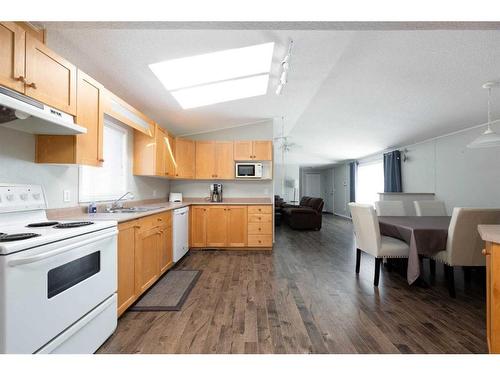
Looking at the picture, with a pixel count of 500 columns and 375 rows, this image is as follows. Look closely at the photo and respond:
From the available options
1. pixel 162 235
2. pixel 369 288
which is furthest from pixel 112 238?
pixel 369 288

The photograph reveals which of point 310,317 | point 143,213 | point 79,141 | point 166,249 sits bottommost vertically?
point 310,317

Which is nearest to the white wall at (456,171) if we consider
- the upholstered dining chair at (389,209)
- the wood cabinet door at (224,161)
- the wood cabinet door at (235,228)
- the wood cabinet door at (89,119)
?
the upholstered dining chair at (389,209)

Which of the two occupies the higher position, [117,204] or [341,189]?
[341,189]

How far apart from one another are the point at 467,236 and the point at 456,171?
9.86ft

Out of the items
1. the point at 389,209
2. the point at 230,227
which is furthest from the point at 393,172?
the point at 230,227

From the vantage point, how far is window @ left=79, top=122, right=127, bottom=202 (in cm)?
244

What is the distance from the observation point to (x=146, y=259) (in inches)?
95.8

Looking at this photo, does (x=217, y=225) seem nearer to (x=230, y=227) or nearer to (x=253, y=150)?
(x=230, y=227)

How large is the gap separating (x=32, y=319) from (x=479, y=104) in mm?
5234

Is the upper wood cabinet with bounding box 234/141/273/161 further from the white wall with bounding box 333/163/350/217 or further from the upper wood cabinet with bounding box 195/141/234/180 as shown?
the white wall with bounding box 333/163/350/217

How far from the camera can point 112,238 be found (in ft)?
5.70

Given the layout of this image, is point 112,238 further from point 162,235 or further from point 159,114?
point 159,114

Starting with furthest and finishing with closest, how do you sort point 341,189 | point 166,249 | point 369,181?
1. point 341,189
2. point 369,181
3. point 166,249

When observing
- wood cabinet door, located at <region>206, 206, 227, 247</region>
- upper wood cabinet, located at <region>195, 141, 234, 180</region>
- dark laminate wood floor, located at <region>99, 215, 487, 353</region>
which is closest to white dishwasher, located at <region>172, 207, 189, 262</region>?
wood cabinet door, located at <region>206, 206, 227, 247</region>
